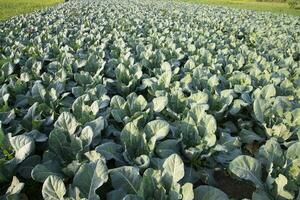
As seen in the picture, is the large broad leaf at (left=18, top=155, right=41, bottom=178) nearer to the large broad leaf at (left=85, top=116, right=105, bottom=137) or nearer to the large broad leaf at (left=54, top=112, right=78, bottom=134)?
the large broad leaf at (left=54, top=112, right=78, bottom=134)

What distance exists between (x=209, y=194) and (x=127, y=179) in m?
0.71

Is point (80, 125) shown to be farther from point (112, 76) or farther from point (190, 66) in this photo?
point (190, 66)

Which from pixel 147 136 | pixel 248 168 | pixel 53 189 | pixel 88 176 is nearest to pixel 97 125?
pixel 147 136

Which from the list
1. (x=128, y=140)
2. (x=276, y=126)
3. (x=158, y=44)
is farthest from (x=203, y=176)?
(x=158, y=44)

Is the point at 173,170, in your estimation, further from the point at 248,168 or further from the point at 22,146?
the point at 22,146

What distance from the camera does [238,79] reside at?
5.38m

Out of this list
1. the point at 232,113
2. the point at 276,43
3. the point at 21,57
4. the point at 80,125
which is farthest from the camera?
the point at 276,43

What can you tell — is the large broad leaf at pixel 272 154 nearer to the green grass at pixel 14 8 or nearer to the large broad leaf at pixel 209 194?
the large broad leaf at pixel 209 194

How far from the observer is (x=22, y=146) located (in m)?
2.99

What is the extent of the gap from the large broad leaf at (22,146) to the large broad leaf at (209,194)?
1.65 m

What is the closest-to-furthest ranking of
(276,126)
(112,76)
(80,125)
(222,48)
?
(80,125)
(276,126)
(112,76)
(222,48)

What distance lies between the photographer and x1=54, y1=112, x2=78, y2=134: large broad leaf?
3.34 meters

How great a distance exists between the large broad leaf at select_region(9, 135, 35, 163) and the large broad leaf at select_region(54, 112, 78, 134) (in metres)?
0.43

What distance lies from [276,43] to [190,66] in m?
4.78
